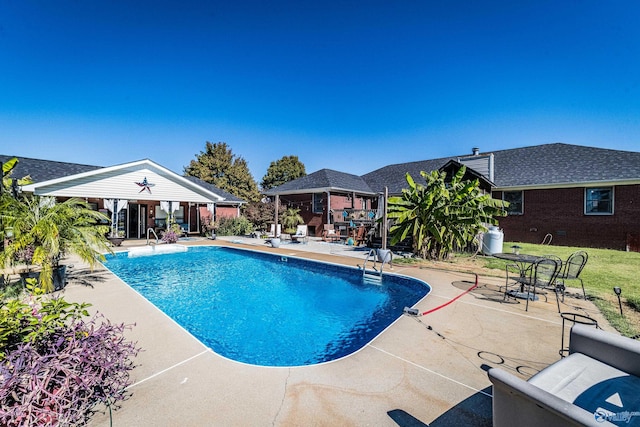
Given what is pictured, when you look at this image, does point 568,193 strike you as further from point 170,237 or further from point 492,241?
point 170,237

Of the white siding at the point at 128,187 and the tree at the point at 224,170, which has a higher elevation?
the tree at the point at 224,170

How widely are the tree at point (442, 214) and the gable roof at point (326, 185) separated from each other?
9.55m

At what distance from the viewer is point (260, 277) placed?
11.1 meters

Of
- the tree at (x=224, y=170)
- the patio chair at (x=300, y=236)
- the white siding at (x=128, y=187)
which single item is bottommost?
the patio chair at (x=300, y=236)

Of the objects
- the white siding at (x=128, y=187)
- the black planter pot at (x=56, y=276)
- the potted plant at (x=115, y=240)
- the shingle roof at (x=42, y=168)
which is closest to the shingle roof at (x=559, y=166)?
the white siding at (x=128, y=187)

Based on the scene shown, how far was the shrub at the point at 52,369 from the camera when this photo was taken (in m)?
2.15

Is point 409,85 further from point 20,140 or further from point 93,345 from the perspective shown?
point 20,140

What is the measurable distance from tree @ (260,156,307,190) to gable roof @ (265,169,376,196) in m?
23.2

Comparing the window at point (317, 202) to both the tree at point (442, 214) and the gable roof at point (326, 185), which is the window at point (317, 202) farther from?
the tree at point (442, 214)

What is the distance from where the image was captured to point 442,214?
11.5 meters

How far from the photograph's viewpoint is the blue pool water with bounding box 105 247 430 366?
19.0 ft

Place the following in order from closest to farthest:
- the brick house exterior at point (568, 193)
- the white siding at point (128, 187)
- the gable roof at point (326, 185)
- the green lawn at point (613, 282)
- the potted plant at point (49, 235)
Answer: the green lawn at point (613, 282) → the potted plant at point (49, 235) → the brick house exterior at point (568, 193) → the white siding at point (128, 187) → the gable roof at point (326, 185)

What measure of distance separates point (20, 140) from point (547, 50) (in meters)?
31.1

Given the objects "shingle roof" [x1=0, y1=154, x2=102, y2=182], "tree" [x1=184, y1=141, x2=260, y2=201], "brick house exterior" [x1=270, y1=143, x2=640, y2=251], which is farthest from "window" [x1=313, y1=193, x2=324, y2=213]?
"tree" [x1=184, y1=141, x2=260, y2=201]
